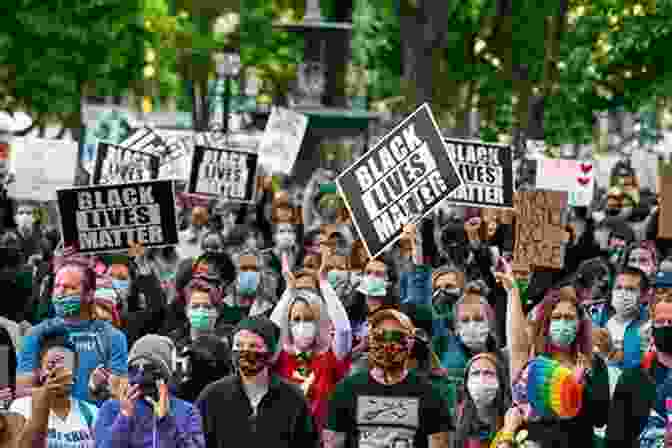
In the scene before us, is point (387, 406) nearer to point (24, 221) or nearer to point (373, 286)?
point (373, 286)

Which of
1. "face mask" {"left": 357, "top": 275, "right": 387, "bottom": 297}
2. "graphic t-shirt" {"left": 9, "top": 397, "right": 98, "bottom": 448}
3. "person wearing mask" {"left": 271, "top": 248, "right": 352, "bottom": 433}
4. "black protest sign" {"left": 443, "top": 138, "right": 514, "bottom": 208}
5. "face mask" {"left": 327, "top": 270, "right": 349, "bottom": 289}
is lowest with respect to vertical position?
"graphic t-shirt" {"left": 9, "top": 397, "right": 98, "bottom": 448}

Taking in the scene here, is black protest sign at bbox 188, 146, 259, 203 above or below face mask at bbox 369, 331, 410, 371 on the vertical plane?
above

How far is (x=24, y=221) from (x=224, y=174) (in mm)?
2360

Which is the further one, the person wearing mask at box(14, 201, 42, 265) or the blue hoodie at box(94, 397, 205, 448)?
the person wearing mask at box(14, 201, 42, 265)

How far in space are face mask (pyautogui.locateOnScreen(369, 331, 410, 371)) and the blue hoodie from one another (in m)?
0.79

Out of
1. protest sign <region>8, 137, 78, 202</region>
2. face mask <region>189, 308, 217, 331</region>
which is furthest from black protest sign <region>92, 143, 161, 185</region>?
face mask <region>189, 308, 217, 331</region>

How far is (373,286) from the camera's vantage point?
11906 millimetres

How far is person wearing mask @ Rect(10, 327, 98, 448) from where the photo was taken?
26.0ft

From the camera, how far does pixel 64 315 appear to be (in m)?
9.84


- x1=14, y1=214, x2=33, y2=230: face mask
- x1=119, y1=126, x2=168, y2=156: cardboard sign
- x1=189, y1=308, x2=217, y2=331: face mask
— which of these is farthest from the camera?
x1=119, y1=126, x2=168, y2=156: cardboard sign

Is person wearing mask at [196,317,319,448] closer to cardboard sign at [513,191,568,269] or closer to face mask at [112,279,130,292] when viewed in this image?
face mask at [112,279,130,292]

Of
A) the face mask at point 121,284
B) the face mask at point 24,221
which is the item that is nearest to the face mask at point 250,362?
the face mask at point 121,284

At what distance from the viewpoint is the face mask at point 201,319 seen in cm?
1093

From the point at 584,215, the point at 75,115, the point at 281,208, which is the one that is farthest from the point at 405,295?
the point at 75,115
